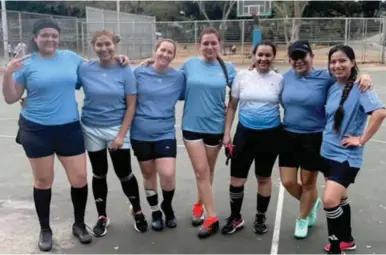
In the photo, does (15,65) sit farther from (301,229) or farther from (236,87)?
(301,229)

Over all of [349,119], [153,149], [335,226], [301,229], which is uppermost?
[349,119]

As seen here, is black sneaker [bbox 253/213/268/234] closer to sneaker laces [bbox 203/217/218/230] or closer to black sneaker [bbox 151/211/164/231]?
sneaker laces [bbox 203/217/218/230]

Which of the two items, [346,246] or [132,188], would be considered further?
[132,188]

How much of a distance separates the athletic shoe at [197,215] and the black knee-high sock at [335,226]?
136 centimetres

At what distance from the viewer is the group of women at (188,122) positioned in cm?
384

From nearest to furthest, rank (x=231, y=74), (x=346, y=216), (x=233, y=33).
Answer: (x=346, y=216)
(x=231, y=74)
(x=233, y=33)

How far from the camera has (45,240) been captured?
4211 millimetres

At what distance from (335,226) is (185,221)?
5.23 feet

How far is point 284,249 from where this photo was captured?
413cm

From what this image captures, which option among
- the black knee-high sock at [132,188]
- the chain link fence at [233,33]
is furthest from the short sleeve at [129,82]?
the chain link fence at [233,33]

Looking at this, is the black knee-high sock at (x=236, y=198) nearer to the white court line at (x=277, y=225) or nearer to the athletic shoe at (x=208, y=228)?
the athletic shoe at (x=208, y=228)

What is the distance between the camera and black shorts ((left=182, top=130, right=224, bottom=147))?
14.3 feet

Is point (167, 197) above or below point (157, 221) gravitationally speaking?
above

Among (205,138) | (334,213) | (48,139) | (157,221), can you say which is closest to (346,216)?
(334,213)
